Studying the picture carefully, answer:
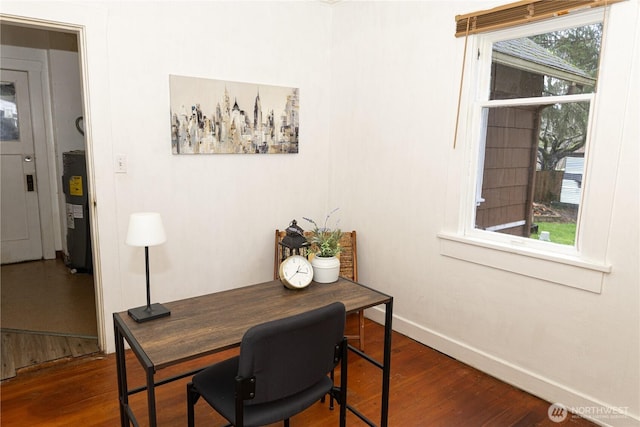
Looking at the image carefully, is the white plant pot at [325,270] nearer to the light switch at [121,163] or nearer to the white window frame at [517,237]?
the white window frame at [517,237]

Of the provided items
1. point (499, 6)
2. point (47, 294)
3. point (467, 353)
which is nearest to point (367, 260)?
point (467, 353)

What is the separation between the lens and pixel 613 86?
6.98 ft

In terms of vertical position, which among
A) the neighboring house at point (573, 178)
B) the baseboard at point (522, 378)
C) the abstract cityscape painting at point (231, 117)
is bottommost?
the baseboard at point (522, 378)

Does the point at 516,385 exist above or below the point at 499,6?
below

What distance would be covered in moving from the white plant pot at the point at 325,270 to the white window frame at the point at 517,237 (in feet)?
3.34

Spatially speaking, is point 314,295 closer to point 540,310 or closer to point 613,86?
point 540,310

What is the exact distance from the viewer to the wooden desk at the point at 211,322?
5.12 feet

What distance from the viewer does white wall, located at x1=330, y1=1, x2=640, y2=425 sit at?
7.04 ft

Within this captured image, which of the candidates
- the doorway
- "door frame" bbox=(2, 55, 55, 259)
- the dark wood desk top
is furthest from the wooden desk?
"door frame" bbox=(2, 55, 55, 259)

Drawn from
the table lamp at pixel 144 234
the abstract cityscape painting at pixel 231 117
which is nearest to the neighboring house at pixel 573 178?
the abstract cityscape painting at pixel 231 117

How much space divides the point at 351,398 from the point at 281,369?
3.78 ft

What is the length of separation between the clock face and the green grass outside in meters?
1.47

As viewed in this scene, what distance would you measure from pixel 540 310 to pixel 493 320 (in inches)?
12.9

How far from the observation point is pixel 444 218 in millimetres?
2975
